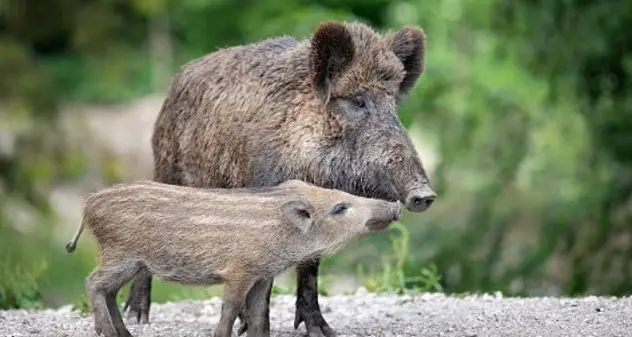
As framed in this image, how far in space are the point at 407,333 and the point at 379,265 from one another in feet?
15.7

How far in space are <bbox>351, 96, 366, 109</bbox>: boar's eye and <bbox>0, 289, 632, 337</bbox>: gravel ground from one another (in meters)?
1.30

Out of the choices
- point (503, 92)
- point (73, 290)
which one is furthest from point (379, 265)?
point (73, 290)

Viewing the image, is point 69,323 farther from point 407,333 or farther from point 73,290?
point 73,290

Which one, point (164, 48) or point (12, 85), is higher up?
point (164, 48)

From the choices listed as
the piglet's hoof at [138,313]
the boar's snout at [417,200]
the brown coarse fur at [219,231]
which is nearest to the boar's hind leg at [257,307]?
the brown coarse fur at [219,231]

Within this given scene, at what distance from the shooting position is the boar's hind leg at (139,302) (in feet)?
31.5

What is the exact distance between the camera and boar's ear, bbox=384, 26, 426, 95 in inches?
353

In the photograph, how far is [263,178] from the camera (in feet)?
28.1

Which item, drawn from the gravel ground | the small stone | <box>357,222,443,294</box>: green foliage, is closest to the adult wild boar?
the gravel ground

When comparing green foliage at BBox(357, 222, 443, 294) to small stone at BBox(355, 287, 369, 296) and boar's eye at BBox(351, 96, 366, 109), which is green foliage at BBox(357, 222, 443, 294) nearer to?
small stone at BBox(355, 287, 369, 296)

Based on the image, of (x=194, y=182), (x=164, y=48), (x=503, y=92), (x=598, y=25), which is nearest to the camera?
(x=194, y=182)

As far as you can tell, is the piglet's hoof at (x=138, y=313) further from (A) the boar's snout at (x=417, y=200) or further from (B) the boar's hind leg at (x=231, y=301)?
(A) the boar's snout at (x=417, y=200)

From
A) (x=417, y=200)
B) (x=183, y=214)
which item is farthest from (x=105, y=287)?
(x=417, y=200)

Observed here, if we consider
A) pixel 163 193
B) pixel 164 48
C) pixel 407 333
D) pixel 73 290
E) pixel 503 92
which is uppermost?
pixel 164 48
